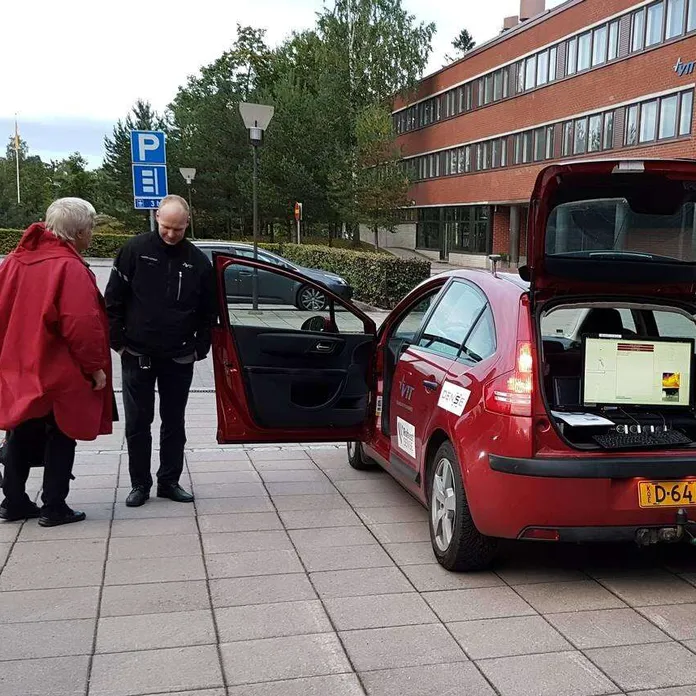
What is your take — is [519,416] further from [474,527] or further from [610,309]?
[610,309]

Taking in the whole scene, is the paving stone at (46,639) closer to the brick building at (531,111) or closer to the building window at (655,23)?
the brick building at (531,111)

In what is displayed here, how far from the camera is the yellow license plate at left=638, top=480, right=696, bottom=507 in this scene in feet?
11.3

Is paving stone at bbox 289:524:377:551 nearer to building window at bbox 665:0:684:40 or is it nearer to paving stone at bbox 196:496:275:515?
paving stone at bbox 196:496:275:515

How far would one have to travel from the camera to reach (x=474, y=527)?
3.69 metres

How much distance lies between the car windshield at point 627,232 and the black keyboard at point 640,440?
34.9 inches

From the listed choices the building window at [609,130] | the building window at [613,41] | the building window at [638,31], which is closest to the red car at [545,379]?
the building window at [638,31]

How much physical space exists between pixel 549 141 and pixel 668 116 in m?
7.90

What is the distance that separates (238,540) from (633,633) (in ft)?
6.86

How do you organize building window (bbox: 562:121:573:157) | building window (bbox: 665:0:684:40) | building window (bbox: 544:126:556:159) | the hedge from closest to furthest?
the hedge
building window (bbox: 665:0:684:40)
building window (bbox: 562:121:573:157)
building window (bbox: 544:126:556:159)

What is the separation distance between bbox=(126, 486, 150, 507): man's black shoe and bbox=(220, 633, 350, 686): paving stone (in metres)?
1.95

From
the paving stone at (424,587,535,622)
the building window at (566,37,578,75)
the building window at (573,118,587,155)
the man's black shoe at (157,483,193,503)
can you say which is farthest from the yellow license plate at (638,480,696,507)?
the building window at (566,37,578,75)

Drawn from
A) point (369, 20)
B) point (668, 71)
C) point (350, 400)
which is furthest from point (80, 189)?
point (350, 400)

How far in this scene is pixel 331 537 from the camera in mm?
4340

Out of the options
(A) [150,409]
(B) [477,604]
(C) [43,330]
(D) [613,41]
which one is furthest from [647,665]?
(D) [613,41]
